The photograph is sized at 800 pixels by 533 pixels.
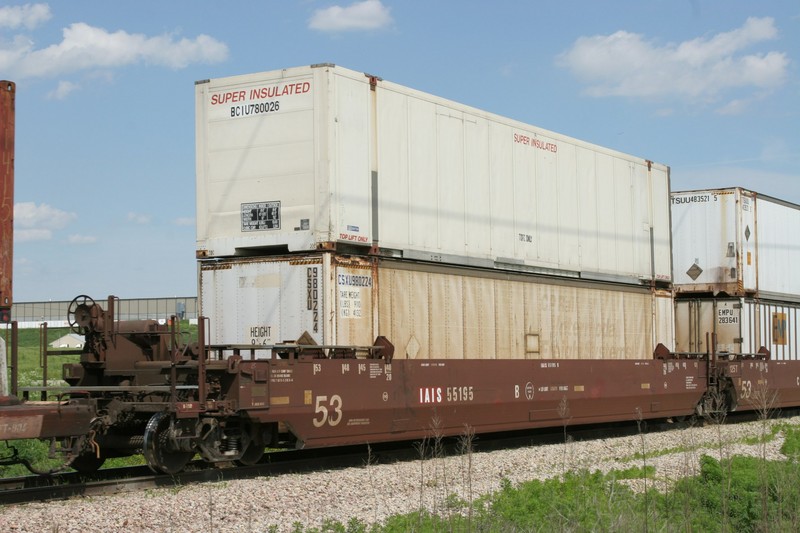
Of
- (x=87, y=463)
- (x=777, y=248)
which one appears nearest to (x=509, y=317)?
(x=87, y=463)

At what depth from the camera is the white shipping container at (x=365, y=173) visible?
12977 millimetres

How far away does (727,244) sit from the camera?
69.8ft

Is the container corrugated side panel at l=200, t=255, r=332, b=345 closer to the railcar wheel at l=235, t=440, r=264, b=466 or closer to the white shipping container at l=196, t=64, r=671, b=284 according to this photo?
the white shipping container at l=196, t=64, r=671, b=284

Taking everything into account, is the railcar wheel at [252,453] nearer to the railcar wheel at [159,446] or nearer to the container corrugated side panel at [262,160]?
the railcar wheel at [159,446]

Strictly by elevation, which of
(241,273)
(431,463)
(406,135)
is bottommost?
(431,463)

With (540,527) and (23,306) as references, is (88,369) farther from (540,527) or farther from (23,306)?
(23,306)

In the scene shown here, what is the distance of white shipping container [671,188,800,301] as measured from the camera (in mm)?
21234

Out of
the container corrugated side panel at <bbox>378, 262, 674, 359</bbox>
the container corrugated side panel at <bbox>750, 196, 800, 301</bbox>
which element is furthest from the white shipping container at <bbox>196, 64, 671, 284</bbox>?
the container corrugated side panel at <bbox>750, 196, 800, 301</bbox>

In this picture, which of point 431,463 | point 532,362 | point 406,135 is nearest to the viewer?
point 431,463

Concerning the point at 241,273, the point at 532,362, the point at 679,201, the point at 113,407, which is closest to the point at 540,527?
the point at 113,407

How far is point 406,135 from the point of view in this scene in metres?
14.1

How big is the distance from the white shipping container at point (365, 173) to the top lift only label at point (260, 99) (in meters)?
0.02

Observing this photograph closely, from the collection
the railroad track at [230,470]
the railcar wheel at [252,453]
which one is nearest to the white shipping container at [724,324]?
the railroad track at [230,470]

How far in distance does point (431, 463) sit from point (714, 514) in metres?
4.51
